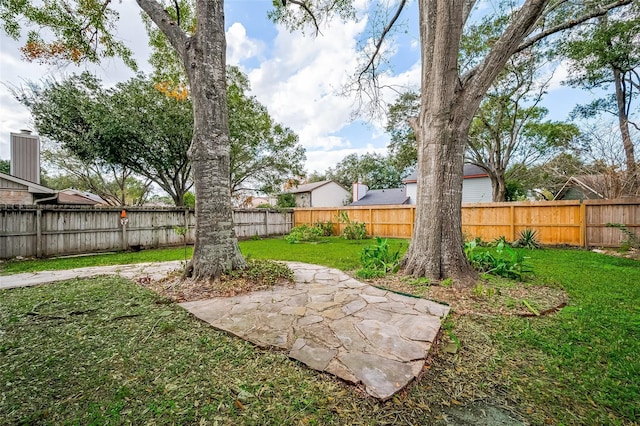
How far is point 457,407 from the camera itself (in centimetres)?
127

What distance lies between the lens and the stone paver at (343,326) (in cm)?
152

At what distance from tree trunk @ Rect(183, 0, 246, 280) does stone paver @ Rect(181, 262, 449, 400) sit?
672mm

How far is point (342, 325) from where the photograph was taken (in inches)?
81.9

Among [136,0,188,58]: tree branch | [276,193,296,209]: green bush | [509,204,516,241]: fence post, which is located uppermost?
[136,0,188,58]: tree branch

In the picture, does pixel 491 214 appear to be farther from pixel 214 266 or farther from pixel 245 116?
pixel 245 116

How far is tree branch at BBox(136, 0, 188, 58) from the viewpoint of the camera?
329cm

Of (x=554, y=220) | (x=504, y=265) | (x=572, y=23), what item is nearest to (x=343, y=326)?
(x=504, y=265)

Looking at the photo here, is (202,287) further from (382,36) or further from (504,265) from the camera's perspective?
(382,36)

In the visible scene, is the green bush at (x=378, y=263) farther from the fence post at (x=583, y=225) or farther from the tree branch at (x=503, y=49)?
the fence post at (x=583, y=225)

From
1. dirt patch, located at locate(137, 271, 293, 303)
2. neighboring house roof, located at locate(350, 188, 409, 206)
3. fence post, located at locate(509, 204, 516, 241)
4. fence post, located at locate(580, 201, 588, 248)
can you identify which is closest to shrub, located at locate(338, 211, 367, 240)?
fence post, located at locate(509, 204, 516, 241)

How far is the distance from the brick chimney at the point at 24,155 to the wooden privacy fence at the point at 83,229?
4.94m

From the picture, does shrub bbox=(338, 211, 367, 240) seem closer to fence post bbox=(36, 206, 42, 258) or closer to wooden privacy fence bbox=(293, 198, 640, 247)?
wooden privacy fence bbox=(293, 198, 640, 247)

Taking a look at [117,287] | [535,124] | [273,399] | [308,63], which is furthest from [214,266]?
[535,124]

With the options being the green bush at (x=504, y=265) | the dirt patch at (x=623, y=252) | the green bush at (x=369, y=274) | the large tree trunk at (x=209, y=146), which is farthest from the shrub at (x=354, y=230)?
the large tree trunk at (x=209, y=146)
